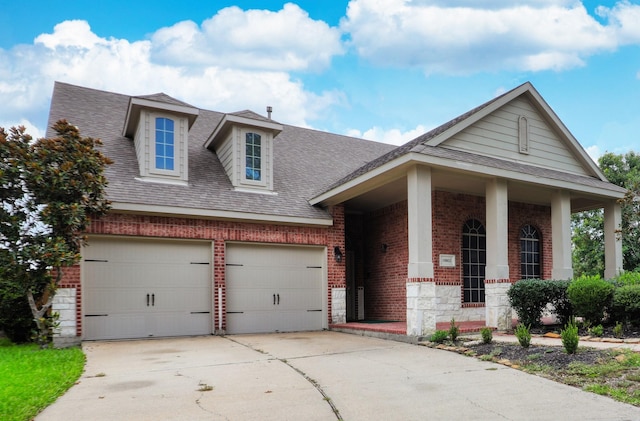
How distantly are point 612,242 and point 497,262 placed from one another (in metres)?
4.38

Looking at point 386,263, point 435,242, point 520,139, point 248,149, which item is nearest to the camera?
point 520,139

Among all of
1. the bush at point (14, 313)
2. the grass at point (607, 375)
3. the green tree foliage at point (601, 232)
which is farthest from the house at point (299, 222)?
the green tree foliage at point (601, 232)

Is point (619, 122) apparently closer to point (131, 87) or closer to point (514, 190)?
point (514, 190)

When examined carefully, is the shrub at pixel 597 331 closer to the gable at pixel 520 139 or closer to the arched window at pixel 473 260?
the arched window at pixel 473 260

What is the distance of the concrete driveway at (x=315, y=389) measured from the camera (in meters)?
4.80

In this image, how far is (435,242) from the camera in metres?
12.7

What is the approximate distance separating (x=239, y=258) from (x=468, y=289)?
6.16 metres

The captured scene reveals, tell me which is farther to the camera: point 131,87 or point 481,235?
point 131,87

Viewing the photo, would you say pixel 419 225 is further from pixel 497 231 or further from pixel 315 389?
pixel 315 389

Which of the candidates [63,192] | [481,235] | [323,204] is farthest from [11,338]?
[481,235]

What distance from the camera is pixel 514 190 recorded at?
12.7 metres

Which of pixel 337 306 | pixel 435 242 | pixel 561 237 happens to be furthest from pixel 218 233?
pixel 561 237

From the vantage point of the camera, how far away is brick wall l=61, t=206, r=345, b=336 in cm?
1041

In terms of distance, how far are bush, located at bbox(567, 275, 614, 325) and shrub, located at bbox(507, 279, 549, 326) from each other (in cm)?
54
